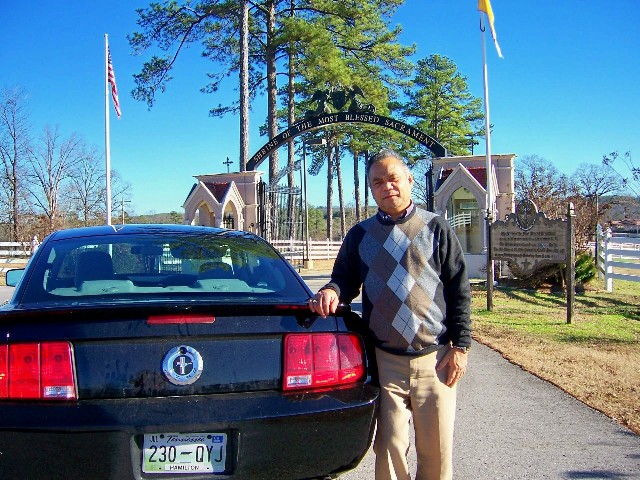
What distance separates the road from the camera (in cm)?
372

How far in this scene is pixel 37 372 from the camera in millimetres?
2463

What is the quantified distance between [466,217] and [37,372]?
1613 centimetres

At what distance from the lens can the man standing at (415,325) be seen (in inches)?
112

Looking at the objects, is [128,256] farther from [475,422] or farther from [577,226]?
[577,226]

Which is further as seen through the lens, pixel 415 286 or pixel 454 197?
pixel 454 197

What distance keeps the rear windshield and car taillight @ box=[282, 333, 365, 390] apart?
1.93ft

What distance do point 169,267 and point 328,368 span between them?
1720 millimetres

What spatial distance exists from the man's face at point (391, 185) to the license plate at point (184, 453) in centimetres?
126

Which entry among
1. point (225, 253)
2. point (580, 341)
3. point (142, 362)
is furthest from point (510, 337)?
point (142, 362)

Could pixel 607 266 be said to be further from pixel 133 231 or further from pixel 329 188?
pixel 329 188

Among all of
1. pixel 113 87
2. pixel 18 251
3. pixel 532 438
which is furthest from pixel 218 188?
pixel 18 251

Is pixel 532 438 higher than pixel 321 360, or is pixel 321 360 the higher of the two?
pixel 321 360

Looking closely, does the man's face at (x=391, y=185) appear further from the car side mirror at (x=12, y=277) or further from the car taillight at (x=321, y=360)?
the car side mirror at (x=12, y=277)

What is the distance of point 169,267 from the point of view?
410 cm
